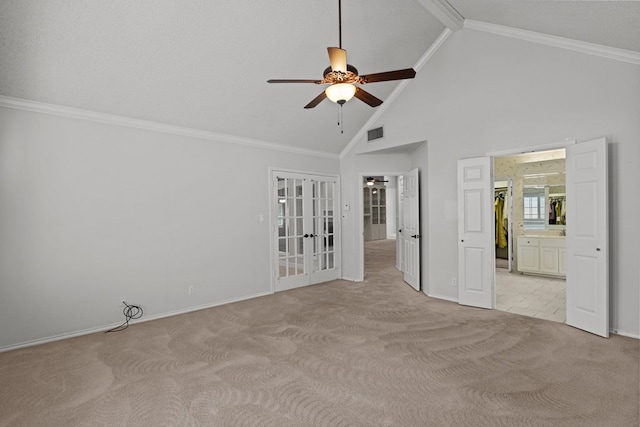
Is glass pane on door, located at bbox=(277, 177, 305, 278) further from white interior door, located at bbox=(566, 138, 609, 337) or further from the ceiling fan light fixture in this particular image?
white interior door, located at bbox=(566, 138, 609, 337)

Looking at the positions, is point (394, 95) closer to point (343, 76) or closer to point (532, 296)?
point (343, 76)

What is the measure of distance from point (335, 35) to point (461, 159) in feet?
8.11

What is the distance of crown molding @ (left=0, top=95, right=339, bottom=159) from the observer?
3361mm

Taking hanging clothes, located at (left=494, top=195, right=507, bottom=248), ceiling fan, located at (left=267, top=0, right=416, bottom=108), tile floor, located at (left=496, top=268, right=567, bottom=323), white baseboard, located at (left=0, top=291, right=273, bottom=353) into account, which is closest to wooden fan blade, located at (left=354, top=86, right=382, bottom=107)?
ceiling fan, located at (left=267, top=0, right=416, bottom=108)

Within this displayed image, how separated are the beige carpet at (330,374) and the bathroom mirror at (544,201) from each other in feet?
11.1

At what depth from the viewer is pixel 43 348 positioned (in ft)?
11.0

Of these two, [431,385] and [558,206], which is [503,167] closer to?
[558,206]

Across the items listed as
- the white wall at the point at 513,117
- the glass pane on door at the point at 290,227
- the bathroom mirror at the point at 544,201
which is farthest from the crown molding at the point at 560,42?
the glass pane on door at the point at 290,227

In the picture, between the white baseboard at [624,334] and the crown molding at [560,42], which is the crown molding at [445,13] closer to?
the crown molding at [560,42]

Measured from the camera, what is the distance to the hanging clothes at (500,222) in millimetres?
7602

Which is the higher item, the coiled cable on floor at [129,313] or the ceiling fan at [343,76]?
the ceiling fan at [343,76]

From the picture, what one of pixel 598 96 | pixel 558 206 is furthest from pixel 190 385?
pixel 558 206

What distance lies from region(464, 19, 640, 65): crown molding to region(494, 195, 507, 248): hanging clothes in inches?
173

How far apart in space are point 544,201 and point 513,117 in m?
3.19
